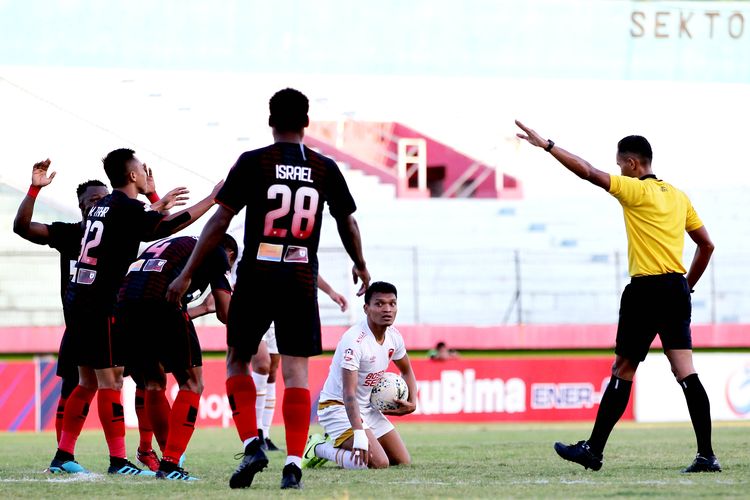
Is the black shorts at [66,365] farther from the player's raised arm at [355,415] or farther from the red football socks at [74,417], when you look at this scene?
the player's raised arm at [355,415]

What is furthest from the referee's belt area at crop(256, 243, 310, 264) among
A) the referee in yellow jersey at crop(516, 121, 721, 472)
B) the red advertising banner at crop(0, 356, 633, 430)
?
the red advertising banner at crop(0, 356, 633, 430)

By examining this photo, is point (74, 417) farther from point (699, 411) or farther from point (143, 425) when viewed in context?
point (699, 411)

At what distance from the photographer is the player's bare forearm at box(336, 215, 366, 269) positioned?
22.4 ft

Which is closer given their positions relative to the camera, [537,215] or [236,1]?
[537,215]

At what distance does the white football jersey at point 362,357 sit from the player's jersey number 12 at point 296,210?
7.50 feet

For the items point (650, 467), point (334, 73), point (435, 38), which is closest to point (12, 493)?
point (650, 467)

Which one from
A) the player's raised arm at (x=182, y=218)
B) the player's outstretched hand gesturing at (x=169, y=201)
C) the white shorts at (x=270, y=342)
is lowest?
the white shorts at (x=270, y=342)

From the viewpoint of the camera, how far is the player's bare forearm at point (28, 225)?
827cm

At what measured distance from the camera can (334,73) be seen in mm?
27703

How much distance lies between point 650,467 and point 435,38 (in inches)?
856

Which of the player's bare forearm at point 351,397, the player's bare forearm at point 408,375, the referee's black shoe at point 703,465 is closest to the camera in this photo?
the referee's black shoe at point 703,465

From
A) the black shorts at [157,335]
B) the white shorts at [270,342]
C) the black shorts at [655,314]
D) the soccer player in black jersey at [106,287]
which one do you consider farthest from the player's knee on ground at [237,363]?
the white shorts at [270,342]

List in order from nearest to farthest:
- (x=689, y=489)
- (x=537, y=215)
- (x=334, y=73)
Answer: (x=689, y=489)
(x=537, y=215)
(x=334, y=73)

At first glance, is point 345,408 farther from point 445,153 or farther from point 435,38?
point 435,38
